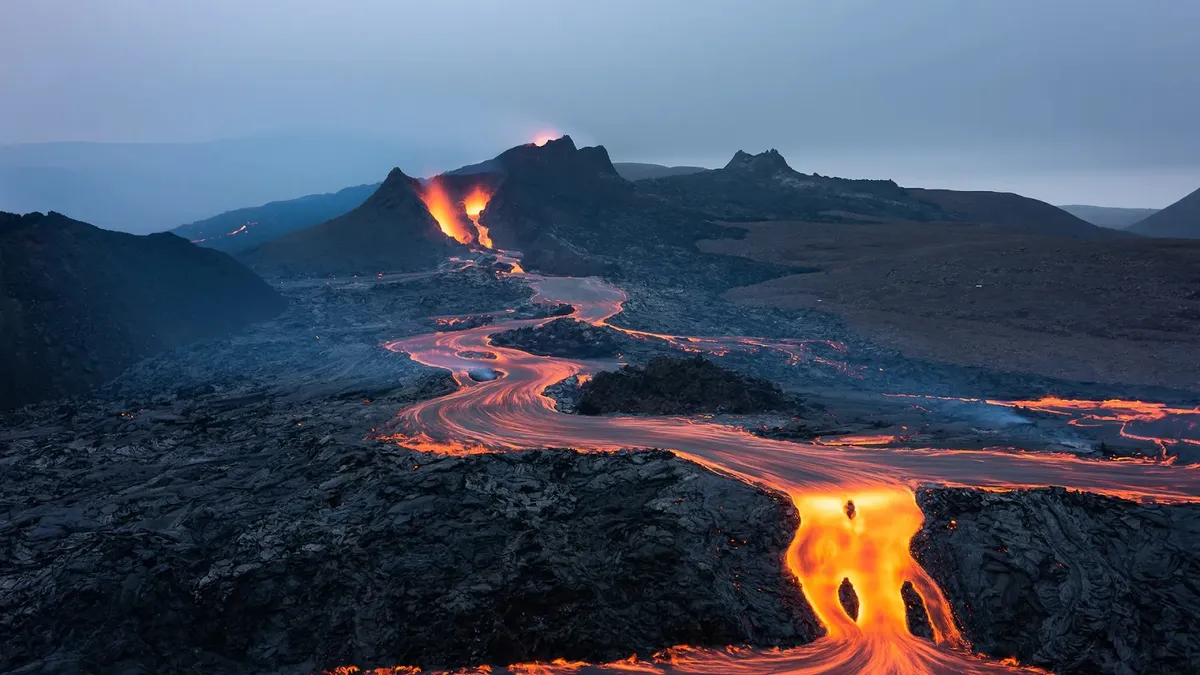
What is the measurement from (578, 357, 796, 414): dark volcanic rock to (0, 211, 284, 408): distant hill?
2903 centimetres

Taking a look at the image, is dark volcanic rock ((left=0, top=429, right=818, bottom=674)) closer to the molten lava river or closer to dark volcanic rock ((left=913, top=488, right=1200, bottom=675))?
the molten lava river

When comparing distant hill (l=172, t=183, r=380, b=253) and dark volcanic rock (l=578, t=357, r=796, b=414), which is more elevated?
distant hill (l=172, t=183, r=380, b=253)

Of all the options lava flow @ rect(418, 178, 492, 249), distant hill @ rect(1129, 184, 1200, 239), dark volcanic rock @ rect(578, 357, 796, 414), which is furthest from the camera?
distant hill @ rect(1129, 184, 1200, 239)

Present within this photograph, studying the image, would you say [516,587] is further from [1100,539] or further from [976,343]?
[976,343]

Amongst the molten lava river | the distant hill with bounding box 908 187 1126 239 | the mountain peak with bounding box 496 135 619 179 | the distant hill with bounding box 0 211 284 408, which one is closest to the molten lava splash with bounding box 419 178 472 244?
the mountain peak with bounding box 496 135 619 179

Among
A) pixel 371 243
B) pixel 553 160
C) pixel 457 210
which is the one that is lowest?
pixel 371 243

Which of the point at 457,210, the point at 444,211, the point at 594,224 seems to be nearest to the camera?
the point at 594,224

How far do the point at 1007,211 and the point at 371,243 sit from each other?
115m

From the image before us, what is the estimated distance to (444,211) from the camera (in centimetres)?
9262

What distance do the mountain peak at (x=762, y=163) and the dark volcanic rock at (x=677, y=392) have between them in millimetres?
107068

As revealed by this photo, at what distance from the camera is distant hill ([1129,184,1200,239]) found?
129000 millimetres

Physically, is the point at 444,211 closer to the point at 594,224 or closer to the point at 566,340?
the point at 594,224

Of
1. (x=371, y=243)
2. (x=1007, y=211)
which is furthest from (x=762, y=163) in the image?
(x=371, y=243)

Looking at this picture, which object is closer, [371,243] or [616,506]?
[616,506]
